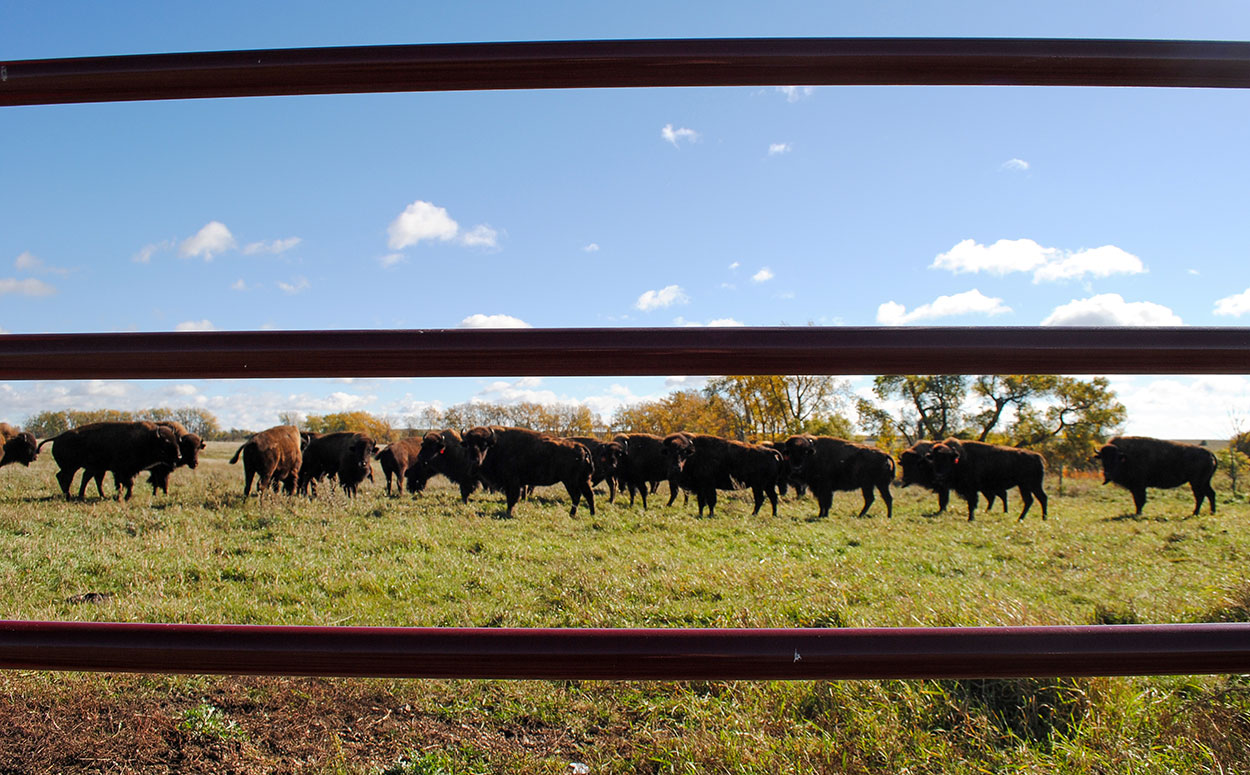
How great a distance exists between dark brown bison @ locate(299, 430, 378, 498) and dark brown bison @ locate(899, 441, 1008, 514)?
12.5m

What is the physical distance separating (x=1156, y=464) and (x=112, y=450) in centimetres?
2103

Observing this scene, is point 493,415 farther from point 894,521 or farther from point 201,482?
point 894,521

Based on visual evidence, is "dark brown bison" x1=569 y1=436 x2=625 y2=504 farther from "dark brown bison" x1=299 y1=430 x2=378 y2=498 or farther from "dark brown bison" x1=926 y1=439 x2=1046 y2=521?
"dark brown bison" x1=926 y1=439 x2=1046 y2=521

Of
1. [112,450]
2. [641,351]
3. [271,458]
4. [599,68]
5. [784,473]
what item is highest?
[599,68]

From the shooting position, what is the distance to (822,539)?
7.67 meters

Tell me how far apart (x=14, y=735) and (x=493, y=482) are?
11.0m

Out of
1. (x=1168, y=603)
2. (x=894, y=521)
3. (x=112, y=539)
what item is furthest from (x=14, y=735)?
(x=894, y=521)

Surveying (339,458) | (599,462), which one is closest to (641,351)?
(599,462)

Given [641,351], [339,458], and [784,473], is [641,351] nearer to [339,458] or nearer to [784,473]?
[784,473]

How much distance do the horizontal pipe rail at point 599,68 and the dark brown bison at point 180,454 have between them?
35.4ft

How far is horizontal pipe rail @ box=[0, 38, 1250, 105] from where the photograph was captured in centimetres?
72

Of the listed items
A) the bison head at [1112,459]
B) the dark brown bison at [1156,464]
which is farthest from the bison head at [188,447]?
the bison head at [1112,459]

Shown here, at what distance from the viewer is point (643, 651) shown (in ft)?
1.95

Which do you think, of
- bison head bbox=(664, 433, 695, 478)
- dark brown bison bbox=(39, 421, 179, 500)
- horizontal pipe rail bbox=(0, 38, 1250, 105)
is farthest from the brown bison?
horizontal pipe rail bbox=(0, 38, 1250, 105)
